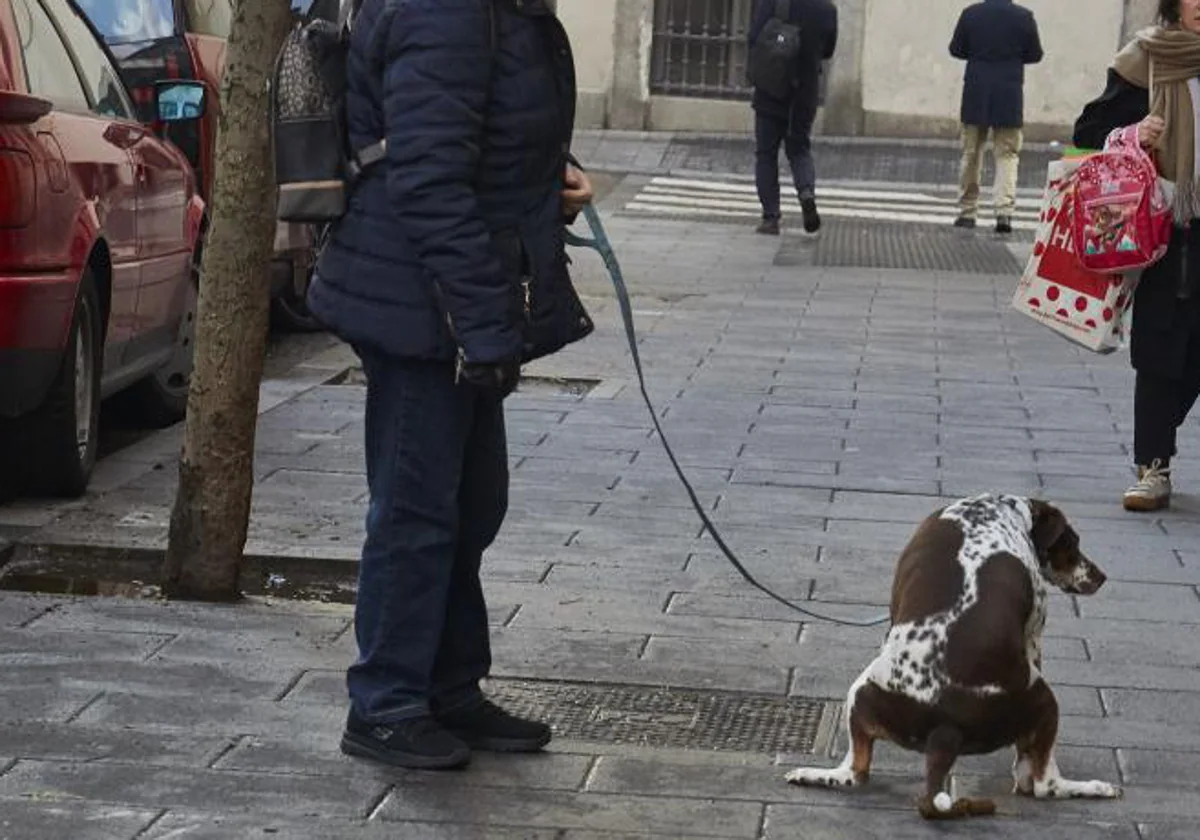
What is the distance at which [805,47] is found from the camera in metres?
18.5

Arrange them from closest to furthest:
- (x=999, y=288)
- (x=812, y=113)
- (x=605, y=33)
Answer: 1. (x=999, y=288)
2. (x=812, y=113)
3. (x=605, y=33)

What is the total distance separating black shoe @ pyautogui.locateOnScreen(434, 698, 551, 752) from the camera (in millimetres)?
5293

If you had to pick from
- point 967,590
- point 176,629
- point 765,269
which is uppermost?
point 967,590

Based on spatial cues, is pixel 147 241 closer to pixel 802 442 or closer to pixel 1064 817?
pixel 802 442

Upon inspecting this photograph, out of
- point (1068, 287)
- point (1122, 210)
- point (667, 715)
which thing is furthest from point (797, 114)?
point (667, 715)

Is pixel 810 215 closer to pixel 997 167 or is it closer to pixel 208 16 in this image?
pixel 997 167

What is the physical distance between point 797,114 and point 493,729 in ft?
44.9

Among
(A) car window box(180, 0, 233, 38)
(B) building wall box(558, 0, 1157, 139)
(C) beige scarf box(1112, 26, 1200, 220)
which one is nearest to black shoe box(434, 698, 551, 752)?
(C) beige scarf box(1112, 26, 1200, 220)

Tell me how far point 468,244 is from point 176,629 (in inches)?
73.5

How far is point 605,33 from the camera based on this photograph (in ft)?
85.1

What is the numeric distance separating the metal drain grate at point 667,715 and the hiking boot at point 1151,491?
2.97 metres

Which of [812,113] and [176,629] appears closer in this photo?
[176,629]

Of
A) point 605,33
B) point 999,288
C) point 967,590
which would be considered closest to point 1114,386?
point 999,288

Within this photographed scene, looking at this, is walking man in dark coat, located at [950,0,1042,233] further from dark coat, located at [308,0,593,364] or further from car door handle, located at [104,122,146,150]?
dark coat, located at [308,0,593,364]
